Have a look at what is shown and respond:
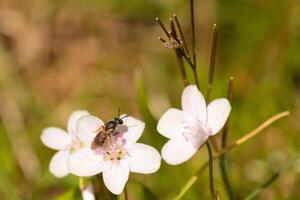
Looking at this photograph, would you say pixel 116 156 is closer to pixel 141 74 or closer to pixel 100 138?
pixel 100 138

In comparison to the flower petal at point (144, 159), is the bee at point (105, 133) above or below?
above

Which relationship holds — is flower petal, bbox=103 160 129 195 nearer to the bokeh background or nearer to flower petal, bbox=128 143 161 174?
flower petal, bbox=128 143 161 174

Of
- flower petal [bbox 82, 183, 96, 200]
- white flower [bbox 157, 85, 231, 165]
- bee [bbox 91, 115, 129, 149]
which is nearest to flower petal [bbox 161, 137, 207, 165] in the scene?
white flower [bbox 157, 85, 231, 165]

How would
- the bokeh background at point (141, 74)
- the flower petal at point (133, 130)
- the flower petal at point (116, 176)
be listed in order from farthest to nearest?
the bokeh background at point (141, 74), the flower petal at point (133, 130), the flower petal at point (116, 176)

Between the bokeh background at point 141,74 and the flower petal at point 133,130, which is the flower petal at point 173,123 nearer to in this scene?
the flower petal at point 133,130

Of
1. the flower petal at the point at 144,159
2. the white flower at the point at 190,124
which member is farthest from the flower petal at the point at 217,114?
the flower petal at the point at 144,159

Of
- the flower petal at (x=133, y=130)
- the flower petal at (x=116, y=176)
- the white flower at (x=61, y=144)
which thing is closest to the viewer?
the flower petal at (x=116, y=176)
